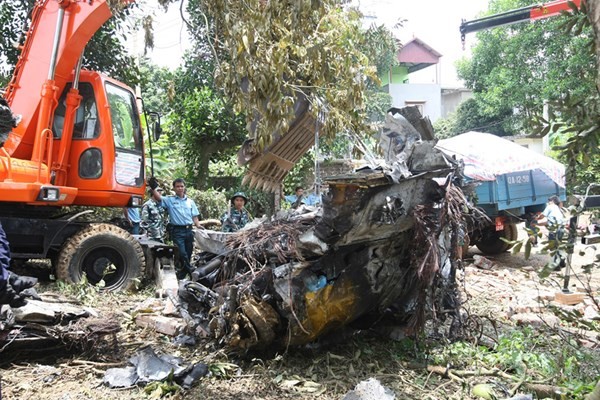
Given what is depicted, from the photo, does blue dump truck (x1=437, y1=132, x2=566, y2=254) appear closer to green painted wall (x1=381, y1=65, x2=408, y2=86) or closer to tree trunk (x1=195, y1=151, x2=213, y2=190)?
tree trunk (x1=195, y1=151, x2=213, y2=190)

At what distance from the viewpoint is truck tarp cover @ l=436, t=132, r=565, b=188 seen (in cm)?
1025

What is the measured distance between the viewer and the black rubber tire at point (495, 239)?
35.8 feet

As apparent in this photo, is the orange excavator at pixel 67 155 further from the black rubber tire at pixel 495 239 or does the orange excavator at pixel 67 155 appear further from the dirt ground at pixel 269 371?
the black rubber tire at pixel 495 239

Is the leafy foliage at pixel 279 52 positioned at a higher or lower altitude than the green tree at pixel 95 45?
lower

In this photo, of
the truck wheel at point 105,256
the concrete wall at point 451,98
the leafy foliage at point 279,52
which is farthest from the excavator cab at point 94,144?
the concrete wall at point 451,98

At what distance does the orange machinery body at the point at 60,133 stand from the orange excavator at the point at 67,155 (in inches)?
0.5

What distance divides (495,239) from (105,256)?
8.16m

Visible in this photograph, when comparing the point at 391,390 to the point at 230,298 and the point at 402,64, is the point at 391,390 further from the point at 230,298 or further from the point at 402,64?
the point at 402,64

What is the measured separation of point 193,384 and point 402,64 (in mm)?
32496

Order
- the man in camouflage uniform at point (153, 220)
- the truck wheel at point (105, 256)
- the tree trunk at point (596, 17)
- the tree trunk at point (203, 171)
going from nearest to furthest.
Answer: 1. the tree trunk at point (596, 17)
2. the truck wheel at point (105, 256)
3. the man in camouflage uniform at point (153, 220)
4. the tree trunk at point (203, 171)

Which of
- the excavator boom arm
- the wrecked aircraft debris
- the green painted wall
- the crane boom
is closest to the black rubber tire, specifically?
the crane boom

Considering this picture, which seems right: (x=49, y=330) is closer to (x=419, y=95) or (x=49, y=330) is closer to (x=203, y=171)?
(x=203, y=171)

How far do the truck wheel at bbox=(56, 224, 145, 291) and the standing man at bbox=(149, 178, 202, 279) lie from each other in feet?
2.66

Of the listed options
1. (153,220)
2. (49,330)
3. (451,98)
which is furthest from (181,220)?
(451,98)
